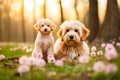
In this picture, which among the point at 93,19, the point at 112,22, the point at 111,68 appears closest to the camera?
the point at 111,68

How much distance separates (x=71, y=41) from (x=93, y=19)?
21.5 feet

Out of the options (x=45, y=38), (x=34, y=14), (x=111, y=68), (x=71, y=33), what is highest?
(x=111, y=68)

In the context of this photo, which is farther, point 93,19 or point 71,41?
point 93,19

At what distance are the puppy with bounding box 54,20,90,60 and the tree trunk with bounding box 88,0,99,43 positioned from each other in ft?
19.1

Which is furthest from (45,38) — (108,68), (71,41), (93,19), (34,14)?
(34,14)

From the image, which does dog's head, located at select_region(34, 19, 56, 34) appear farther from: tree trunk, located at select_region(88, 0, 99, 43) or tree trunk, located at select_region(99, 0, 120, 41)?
tree trunk, located at select_region(88, 0, 99, 43)

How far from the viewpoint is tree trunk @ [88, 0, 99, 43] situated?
13.5 meters

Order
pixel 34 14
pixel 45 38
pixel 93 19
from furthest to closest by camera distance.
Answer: pixel 34 14 → pixel 93 19 → pixel 45 38

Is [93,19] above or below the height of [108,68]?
below

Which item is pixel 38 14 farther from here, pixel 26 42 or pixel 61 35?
pixel 61 35

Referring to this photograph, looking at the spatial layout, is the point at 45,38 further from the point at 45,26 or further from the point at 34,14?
the point at 34,14

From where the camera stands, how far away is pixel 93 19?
44.9 feet

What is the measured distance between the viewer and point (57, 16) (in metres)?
15.9

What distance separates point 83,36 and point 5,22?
925cm
